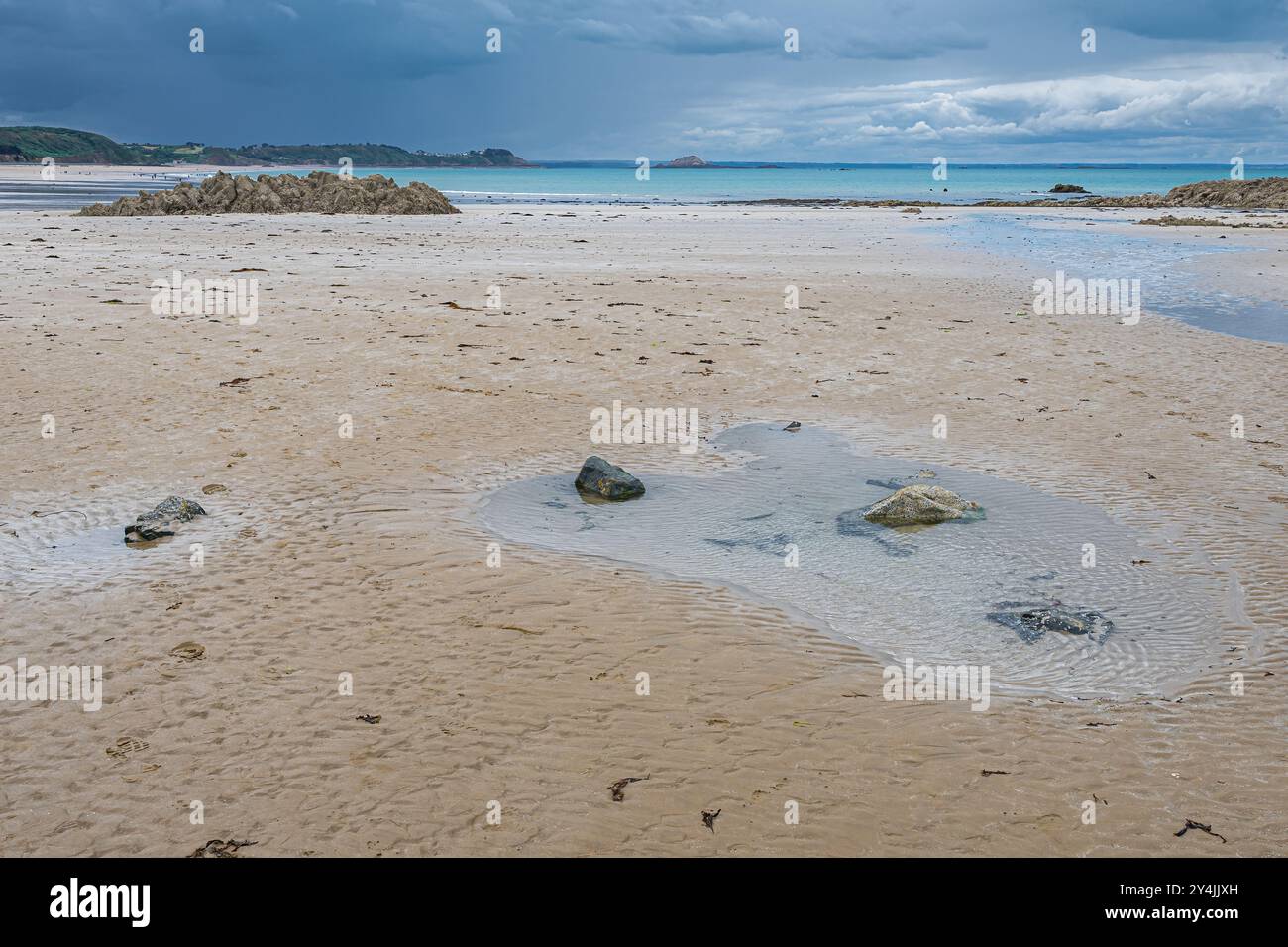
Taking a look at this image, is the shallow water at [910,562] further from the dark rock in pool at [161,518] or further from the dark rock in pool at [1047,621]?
the dark rock in pool at [161,518]

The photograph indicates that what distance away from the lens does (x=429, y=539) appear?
7.61m

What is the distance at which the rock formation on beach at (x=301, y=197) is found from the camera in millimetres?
45250

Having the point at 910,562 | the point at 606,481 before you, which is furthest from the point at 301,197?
the point at 910,562

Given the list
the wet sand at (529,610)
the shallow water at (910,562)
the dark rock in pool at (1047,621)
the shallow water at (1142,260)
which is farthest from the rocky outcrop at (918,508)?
the shallow water at (1142,260)

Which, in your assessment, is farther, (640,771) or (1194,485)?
(1194,485)

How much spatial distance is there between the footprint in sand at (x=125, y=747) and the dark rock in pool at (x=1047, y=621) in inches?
215

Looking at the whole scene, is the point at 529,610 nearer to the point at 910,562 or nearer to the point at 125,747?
the point at 125,747

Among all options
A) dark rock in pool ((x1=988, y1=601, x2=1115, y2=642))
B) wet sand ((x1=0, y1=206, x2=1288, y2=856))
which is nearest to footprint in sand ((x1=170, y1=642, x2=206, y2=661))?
wet sand ((x1=0, y1=206, x2=1288, y2=856))

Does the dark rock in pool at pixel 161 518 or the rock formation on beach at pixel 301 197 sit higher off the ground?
the rock formation on beach at pixel 301 197
